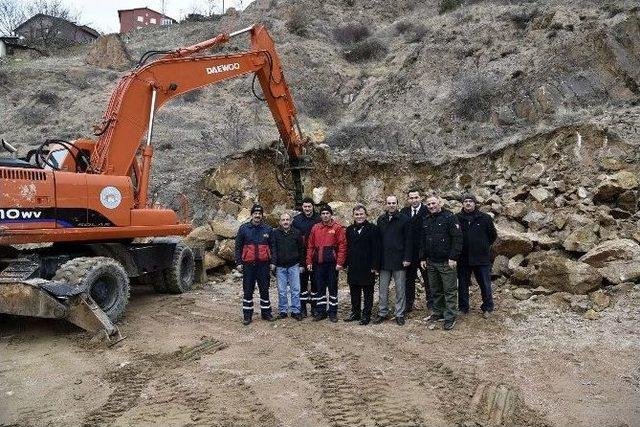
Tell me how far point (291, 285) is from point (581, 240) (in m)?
4.19

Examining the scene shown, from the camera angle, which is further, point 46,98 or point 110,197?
point 46,98

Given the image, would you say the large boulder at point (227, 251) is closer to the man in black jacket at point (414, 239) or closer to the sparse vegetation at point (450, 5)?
the man in black jacket at point (414, 239)

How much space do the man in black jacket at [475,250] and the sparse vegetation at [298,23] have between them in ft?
85.6

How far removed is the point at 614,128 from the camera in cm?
1012

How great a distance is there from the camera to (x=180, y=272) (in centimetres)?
909

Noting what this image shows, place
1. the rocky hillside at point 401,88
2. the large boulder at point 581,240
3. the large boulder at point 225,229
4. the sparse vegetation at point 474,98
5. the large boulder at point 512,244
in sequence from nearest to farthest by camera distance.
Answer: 1. the large boulder at point 581,240
2. the large boulder at point 512,244
3. the large boulder at point 225,229
4. the rocky hillside at point 401,88
5. the sparse vegetation at point 474,98

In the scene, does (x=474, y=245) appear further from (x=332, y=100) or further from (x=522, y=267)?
(x=332, y=100)

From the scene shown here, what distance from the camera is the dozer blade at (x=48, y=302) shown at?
5957 mm

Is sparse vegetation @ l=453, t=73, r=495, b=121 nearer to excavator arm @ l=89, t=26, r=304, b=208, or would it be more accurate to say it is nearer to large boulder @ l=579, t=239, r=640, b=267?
excavator arm @ l=89, t=26, r=304, b=208

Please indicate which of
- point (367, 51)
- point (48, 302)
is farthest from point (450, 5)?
point (48, 302)

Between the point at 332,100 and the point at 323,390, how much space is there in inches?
785

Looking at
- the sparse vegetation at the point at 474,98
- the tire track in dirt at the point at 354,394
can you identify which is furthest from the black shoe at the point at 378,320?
the sparse vegetation at the point at 474,98

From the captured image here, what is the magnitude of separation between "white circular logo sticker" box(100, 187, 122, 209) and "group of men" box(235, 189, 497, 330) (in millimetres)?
1693

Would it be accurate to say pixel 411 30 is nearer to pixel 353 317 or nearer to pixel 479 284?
pixel 479 284
